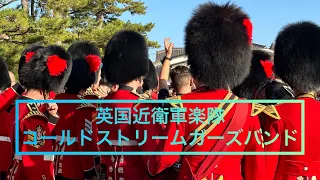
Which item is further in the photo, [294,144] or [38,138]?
[38,138]

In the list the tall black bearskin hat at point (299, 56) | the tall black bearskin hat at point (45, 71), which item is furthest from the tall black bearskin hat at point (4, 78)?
the tall black bearskin hat at point (299, 56)

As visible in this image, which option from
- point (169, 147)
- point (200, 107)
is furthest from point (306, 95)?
point (169, 147)

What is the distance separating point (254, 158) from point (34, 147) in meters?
1.50

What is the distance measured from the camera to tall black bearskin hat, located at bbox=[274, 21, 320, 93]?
291cm

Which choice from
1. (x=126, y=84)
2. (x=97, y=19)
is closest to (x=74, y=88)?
(x=126, y=84)

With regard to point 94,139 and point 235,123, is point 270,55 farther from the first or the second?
point 235,123

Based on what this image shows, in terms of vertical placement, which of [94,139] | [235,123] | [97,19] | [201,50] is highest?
[97,19]

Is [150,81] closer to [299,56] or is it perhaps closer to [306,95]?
[299,56]

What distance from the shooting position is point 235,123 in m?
2.51

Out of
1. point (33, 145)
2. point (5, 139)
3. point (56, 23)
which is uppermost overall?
point (56, 23)

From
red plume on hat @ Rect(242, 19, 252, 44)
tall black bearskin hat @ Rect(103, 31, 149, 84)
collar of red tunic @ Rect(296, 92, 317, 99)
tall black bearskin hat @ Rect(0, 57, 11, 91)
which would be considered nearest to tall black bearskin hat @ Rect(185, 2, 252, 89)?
red plume on hat @ Rect(242, 19, 252, 44)

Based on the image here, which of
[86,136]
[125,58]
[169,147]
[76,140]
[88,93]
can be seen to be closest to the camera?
[169,147]

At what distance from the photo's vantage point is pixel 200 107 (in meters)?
2.55

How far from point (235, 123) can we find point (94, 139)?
161cm
